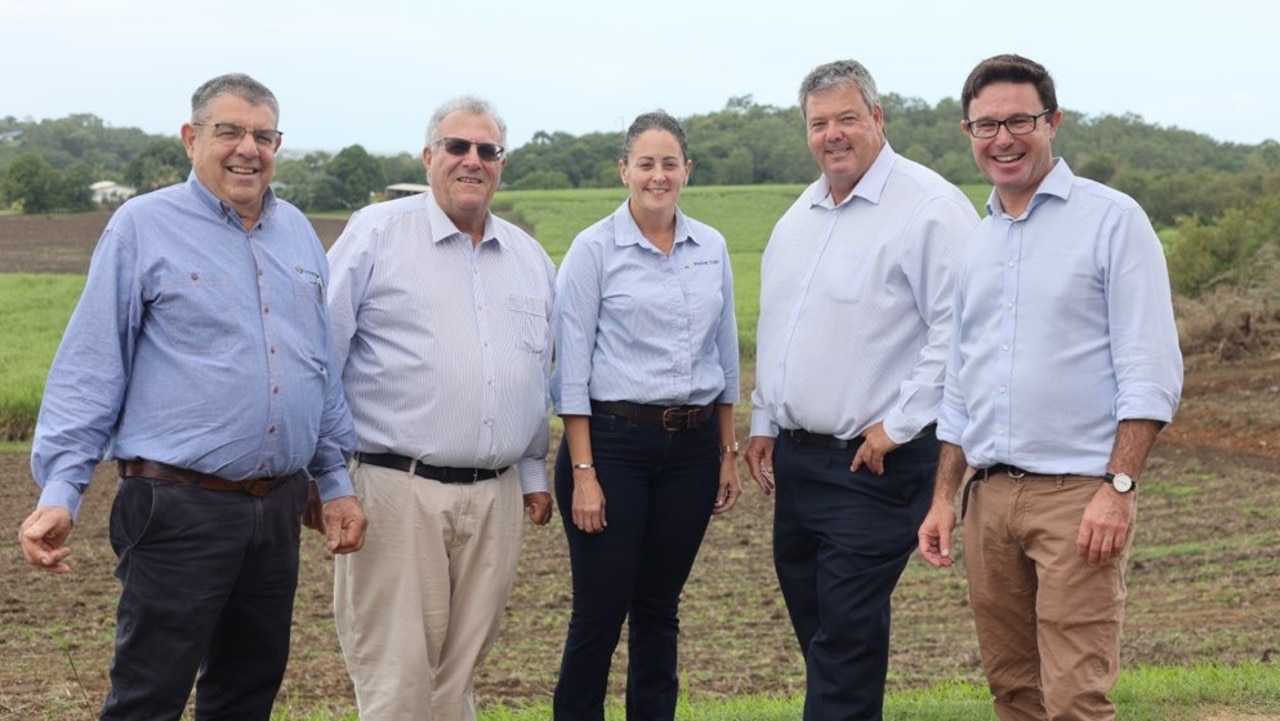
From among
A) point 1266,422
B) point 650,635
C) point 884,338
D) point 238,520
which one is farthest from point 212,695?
point 1266,422

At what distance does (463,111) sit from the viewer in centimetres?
465

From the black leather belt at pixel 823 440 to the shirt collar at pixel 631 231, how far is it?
759mm

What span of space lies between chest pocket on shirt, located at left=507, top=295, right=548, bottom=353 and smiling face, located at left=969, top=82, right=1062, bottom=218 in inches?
58.9

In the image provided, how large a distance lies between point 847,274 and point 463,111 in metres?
1.31

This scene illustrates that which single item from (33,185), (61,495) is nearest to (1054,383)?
(61,495)

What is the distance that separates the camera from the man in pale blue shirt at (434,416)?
453 cm

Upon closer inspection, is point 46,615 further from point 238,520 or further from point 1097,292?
point 1097,292

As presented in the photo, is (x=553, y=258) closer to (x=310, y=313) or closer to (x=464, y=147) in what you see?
(x=464, y=147)

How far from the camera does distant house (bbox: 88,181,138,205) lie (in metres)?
65.5

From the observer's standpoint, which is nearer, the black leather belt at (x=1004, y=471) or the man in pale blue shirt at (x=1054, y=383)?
the man in pale blue shirt at (x=1054, y=383)

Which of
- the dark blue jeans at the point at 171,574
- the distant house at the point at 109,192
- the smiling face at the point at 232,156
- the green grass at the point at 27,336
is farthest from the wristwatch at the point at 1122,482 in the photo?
the distant house at the point at 109,192

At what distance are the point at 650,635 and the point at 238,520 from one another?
1.64m

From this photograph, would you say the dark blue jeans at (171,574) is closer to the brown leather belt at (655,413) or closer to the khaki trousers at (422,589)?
the khaki trousers at (422,589)

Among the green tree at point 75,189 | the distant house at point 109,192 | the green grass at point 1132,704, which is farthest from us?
the distant house at point 109,192
